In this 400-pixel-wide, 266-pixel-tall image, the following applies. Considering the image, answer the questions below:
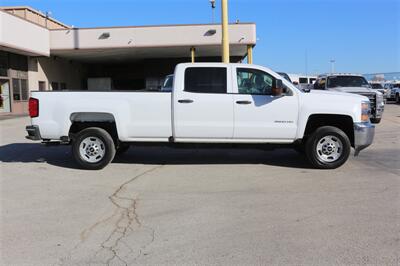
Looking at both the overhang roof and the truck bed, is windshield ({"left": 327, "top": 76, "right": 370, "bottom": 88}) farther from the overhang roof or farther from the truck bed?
the truck bed

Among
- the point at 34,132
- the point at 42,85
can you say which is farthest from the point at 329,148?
the point at 42,85

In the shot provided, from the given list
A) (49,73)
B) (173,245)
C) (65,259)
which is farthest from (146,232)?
(49,73)

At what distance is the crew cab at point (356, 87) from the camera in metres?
16.8

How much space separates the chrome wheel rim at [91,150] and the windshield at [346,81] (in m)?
12.2

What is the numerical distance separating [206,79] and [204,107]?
0.56 metres

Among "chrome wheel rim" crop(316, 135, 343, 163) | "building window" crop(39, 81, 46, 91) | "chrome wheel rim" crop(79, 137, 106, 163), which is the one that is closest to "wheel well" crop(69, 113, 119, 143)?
"chrome wheel rim" crop(79, 137, 106, 163)

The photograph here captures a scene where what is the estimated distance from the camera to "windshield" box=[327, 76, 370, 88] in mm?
18531

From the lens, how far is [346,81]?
741 inches

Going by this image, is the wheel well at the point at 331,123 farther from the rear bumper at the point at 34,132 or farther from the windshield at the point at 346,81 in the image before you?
the windshield at the point at 346,81

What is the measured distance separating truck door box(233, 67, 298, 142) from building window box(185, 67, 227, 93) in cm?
30

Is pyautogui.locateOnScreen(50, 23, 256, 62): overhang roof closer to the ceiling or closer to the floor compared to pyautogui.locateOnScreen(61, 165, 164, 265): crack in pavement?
closer to the ceiling

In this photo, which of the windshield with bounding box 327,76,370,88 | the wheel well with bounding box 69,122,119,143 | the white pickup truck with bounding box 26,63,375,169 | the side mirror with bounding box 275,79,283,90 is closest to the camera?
the side mirror with bounding box 275,79,283,90

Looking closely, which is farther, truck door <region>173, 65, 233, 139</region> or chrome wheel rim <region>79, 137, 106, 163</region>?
chrome wheel rim <region>79, 137, 106, 163</region>

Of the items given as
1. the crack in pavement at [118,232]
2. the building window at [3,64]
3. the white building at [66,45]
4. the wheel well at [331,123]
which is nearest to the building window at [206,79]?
the wheel well at [331,123]
